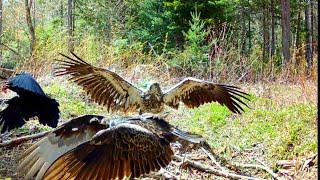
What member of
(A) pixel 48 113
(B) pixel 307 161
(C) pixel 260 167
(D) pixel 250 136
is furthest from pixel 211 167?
(A) pixel 48 113

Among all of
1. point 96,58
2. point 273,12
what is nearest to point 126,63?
point 96,58

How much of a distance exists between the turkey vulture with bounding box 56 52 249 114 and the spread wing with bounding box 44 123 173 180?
1.48 meters

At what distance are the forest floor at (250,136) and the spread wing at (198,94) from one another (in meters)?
0.35

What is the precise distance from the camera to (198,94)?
4.38 metres

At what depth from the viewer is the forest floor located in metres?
3.64

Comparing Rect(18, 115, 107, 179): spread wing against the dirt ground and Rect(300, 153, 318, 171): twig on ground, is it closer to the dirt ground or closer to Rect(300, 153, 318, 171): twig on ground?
the dirt ground

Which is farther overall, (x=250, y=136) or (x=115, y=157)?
(x=250, y=136)

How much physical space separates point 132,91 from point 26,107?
2.94 ft

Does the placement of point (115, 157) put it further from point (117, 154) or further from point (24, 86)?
point (24, 86)

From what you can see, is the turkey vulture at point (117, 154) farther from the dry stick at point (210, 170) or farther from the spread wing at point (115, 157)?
the dry stick at point (210, 170)

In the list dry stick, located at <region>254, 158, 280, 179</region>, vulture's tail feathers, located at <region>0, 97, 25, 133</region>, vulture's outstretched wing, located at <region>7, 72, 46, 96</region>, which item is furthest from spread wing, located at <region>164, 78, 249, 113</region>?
vulture's tail feathers, located at <region>0, 97, 25, 133</region>

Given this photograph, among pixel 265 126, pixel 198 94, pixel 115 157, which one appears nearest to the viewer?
pixel 115 157

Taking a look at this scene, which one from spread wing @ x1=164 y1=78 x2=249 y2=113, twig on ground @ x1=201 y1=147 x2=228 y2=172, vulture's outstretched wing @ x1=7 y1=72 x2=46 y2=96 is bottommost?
twig on ground @ x1=201 y1=147 x2=228 y2=172

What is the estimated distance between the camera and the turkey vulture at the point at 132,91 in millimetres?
4207
